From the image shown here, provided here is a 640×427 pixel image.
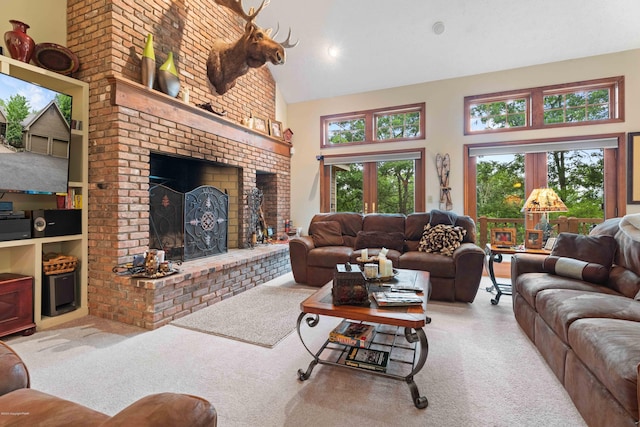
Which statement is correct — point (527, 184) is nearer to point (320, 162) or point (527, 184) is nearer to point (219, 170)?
point (320, 162)

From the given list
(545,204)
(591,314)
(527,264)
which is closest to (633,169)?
(545,204)

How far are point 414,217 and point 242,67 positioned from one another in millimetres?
3030

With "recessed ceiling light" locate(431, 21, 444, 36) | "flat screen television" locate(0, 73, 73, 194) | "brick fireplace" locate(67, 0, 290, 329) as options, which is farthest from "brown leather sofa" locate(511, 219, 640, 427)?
"flat screen television" locate(0, 73, 73, 194)

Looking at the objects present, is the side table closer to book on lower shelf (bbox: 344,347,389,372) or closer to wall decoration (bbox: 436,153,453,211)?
wall decoration (bbox: 436,153,453,211)

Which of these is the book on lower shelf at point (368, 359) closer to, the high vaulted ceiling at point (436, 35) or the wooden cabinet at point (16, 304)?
the wooden cabinet at point (16, 304)

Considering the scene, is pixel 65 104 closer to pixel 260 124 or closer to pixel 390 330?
pixel 260 124

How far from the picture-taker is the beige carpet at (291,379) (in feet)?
4.88

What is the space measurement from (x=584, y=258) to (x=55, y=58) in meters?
4.86

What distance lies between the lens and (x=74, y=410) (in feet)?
2.79

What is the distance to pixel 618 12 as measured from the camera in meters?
3.61

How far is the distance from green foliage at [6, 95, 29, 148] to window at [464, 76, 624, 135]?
209 inches

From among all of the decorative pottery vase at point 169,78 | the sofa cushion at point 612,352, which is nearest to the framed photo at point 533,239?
the sofa cushion at point 612,352

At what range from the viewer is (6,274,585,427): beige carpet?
1.49 metres

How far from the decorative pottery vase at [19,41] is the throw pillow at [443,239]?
4.27m
